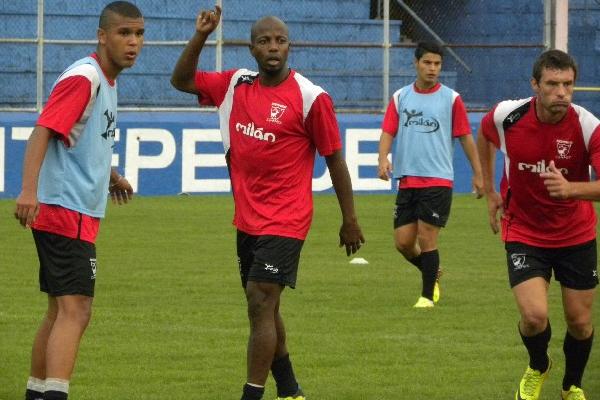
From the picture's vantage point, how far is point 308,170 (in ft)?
25.4

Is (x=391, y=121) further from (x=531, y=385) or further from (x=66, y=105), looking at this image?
(x=66, y=105)

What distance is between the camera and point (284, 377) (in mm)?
7844

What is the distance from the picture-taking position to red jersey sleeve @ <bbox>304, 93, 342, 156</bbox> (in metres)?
7.57

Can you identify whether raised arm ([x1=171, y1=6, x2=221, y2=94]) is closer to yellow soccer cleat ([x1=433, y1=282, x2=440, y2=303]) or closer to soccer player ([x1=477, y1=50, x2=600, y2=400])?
soccer player ([x1=477, y1=50, x2=600, y2=400])

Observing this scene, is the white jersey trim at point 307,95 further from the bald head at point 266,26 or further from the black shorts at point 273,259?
the black shorts at point 273,259

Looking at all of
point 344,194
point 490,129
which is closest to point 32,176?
point 344,194

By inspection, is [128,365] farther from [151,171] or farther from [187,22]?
[187,22]

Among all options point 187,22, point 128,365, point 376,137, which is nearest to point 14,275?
point 128,365

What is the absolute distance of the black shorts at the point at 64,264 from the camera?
6891 millimetres

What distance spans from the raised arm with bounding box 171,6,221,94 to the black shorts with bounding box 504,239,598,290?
2.01m

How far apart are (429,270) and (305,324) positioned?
1.60 meters

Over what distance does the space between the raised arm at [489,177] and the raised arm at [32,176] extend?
2.66 m

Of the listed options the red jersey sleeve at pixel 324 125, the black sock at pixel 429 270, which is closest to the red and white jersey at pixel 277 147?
the red jersey sleeve at pixel 324 125

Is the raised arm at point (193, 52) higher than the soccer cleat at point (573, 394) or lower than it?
higher
